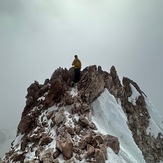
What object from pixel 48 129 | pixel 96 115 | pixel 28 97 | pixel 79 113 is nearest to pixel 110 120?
pixel 96 115

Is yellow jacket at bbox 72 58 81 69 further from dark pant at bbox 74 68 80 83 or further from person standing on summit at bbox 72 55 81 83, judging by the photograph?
dark pant at bbox 74 68 80 83

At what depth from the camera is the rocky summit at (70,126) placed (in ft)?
60.5

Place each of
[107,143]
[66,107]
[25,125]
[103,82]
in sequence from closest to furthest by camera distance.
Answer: [107,143], [66,107], [25,125], [103,82]

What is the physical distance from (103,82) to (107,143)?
9.95m

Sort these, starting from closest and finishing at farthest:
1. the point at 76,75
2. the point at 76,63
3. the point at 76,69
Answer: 1. the point at 76,69
2. the point at 76,75
3. the point at 76,63

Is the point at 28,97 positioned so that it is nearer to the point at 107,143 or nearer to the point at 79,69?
the point at 79,69

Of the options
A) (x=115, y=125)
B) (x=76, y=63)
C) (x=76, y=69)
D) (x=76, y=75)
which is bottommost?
(x=115, y=125)

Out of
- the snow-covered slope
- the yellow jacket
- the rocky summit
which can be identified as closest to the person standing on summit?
the yellow jacket

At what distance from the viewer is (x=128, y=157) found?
69.8 ft

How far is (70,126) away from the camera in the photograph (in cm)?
2064

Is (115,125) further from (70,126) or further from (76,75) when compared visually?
(76,75)

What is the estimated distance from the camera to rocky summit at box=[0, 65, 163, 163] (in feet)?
60.5

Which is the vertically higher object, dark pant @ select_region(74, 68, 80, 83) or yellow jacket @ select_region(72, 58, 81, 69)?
yellow jacket @ select_region(72, 58, 81, 69)

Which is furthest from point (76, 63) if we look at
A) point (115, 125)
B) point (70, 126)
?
point (70, 126)
